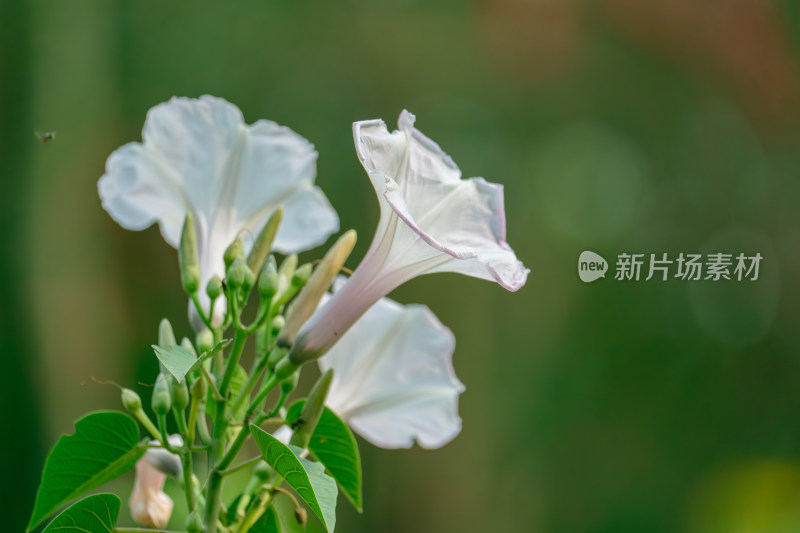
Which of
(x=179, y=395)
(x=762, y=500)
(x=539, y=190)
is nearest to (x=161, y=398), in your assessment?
(x=179, y=395)

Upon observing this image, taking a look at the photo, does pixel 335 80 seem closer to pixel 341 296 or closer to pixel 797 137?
pixel 797 137

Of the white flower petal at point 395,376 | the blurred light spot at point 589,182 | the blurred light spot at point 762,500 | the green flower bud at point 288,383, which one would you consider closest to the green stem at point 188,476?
the green flower bud at point 288,383

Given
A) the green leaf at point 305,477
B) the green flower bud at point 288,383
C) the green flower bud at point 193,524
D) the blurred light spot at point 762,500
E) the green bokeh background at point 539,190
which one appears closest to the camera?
the green leaf at point 305,477

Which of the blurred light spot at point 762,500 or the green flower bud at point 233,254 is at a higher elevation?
the green flower bud at point 233,254

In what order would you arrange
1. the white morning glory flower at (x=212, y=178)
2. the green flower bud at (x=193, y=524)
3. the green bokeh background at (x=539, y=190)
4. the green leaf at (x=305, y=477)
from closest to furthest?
the green leaf at (x=305, y=477) < the green flower bud at (x=193, y=524) < the white morning glory flower at (x=212, y=178) < the green bokeh background at (x=539, y=190)

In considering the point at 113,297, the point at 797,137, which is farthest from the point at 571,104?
the point at 113,297

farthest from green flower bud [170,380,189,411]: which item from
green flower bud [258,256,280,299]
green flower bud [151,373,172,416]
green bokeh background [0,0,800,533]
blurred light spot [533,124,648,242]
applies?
blurred light spot [533,124,648,242]

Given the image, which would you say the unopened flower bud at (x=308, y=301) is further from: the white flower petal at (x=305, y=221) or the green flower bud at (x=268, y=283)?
the white flower petal at (x=305, y=221)
